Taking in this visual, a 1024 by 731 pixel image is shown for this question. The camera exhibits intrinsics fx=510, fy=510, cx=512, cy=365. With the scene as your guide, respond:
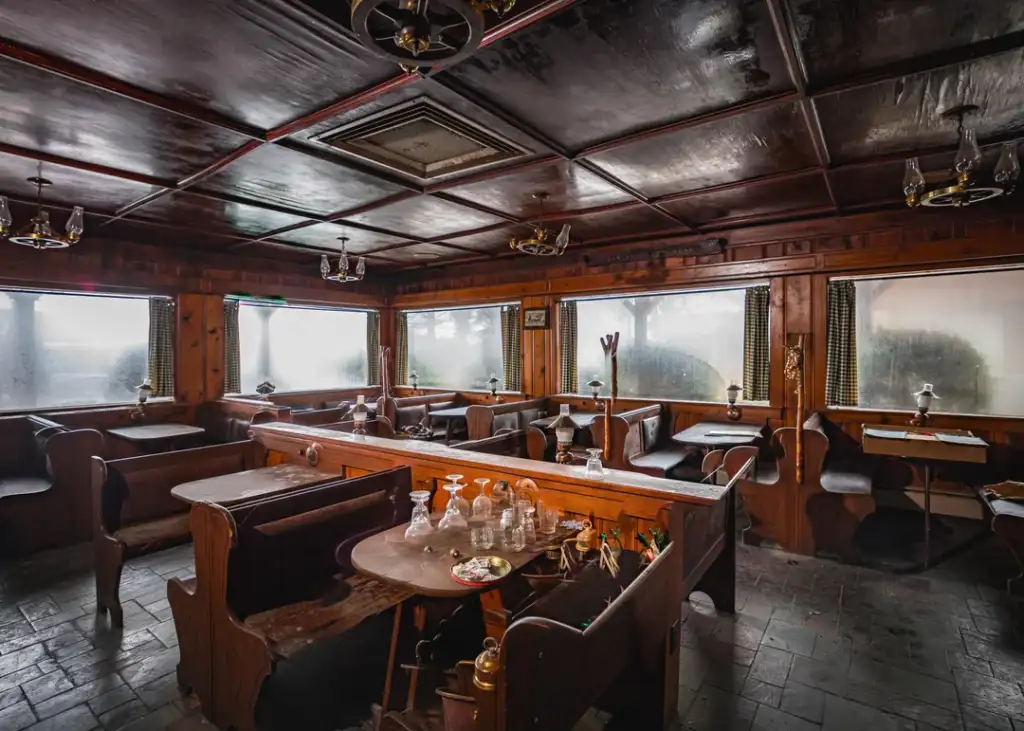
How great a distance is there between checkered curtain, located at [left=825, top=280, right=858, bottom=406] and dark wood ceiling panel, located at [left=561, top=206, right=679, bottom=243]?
1847 millimetres

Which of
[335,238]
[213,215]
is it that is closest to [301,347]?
[335,238]

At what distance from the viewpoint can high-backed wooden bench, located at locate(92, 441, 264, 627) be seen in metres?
3.20

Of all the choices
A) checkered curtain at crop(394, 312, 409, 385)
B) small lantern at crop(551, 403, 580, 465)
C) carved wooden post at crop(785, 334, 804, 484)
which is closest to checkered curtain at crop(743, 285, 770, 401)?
carved wooden post at crop(785, 334, 804, 484)

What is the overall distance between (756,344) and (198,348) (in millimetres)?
7003

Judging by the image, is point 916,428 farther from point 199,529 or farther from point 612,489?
point 199,529

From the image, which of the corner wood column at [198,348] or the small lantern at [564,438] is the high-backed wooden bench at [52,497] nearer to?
the corner wood column at [198,348]

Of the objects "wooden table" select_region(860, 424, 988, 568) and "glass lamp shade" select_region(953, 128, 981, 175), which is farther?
"wooden table" select_region(860, 424, 988, 568)

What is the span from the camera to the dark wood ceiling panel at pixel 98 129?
268 cm

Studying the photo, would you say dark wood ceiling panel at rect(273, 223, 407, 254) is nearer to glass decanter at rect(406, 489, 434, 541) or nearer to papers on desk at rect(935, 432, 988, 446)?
glass decanter at rect(406, 489, 434, 541)

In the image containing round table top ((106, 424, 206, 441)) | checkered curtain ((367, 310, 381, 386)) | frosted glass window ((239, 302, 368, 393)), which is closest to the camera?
round table top ((106, 424, 206, 441))

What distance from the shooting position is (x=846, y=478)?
4453mm

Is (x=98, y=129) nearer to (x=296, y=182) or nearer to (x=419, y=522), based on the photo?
(x=296, y=182)

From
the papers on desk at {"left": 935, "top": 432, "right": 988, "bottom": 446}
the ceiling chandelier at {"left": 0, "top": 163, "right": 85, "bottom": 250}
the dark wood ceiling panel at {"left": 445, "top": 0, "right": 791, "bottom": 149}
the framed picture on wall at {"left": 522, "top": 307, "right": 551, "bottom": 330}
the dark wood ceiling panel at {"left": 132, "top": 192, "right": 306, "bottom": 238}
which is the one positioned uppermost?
the dark wood ceiling panel at {"left": 132, "top": 192, "right": 306, "bottom": 238}

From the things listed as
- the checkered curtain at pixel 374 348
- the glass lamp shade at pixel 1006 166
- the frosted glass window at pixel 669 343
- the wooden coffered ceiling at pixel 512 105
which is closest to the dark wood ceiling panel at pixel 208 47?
the wooden coffered ceiling at pixel 512 105
